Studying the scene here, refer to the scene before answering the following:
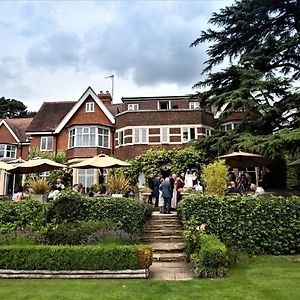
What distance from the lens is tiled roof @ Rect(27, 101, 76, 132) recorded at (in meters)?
35.5

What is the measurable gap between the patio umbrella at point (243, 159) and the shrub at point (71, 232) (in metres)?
8.66

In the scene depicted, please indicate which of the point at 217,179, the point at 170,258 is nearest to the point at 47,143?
the point at 217,179

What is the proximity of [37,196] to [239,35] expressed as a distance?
56.4 ft

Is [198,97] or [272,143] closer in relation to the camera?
[272,143]

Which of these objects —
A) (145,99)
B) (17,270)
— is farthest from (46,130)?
(17,270)

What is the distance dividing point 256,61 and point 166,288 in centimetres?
1737

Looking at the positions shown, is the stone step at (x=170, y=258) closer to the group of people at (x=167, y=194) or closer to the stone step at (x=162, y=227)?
the stone step at (x=162, y=227)

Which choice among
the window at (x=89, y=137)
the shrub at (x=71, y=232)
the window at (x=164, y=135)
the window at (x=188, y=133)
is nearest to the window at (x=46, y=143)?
the window at (x=89, y=137)

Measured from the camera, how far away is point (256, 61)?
72.3 feet

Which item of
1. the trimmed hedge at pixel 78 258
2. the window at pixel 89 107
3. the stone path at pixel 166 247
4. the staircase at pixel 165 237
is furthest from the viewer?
the window at pixel 89 107

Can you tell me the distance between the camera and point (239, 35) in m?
24.4

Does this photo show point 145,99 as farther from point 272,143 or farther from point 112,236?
point 112,236

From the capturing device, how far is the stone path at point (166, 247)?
33.7 feet

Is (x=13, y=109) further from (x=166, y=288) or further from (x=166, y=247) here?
(x=166, y=288)
